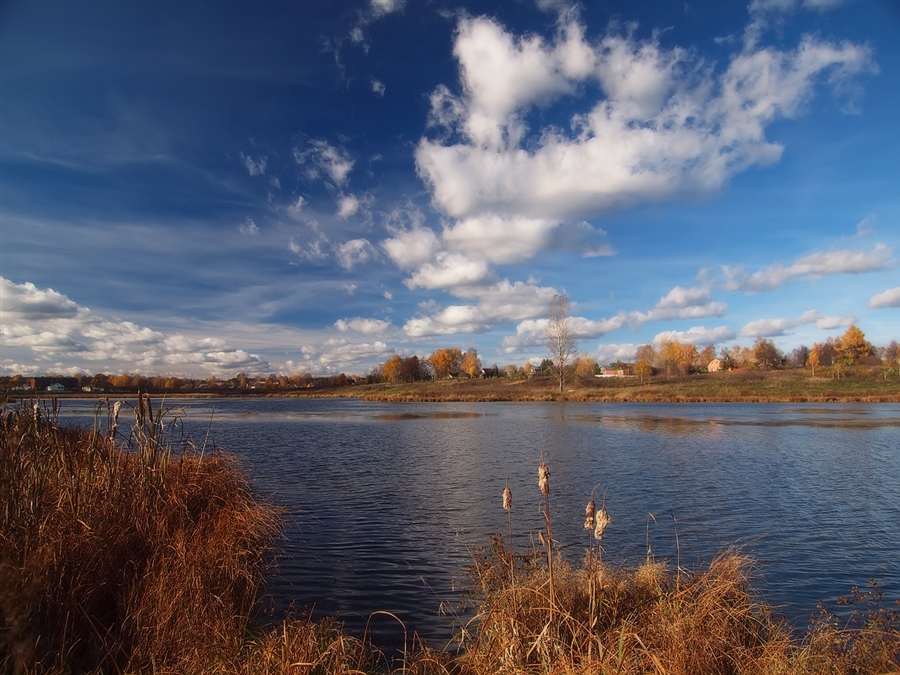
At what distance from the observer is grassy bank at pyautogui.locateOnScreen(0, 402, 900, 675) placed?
179 inches

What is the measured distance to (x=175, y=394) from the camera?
4262 inches

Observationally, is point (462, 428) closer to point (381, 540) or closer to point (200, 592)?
point (381, 540)

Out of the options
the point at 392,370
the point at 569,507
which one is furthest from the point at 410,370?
the point at 569,507

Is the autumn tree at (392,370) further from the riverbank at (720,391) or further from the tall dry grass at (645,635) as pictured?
the tall dry grass at (645,635)

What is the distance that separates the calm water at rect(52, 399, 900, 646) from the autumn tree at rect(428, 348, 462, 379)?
127 meters

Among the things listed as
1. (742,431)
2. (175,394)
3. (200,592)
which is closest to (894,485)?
(742,431)

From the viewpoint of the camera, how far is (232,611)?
20.2 ft

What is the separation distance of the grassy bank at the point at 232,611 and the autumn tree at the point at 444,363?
477 ft

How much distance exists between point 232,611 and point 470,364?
152177 mm

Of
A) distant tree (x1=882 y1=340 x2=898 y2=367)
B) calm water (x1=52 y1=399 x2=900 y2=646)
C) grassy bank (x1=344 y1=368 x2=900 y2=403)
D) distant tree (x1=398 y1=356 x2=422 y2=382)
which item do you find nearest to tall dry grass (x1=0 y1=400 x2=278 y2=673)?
calm water (x1=52 y1=399 x2=900 y2=646)

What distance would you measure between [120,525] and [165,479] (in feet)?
4.78

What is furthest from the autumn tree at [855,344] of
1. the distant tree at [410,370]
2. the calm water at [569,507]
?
the distant tree at [410,370]

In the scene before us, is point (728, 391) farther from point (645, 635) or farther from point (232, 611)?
point (232, 611)

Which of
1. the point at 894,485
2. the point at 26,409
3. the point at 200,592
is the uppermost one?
the point at 26,409
